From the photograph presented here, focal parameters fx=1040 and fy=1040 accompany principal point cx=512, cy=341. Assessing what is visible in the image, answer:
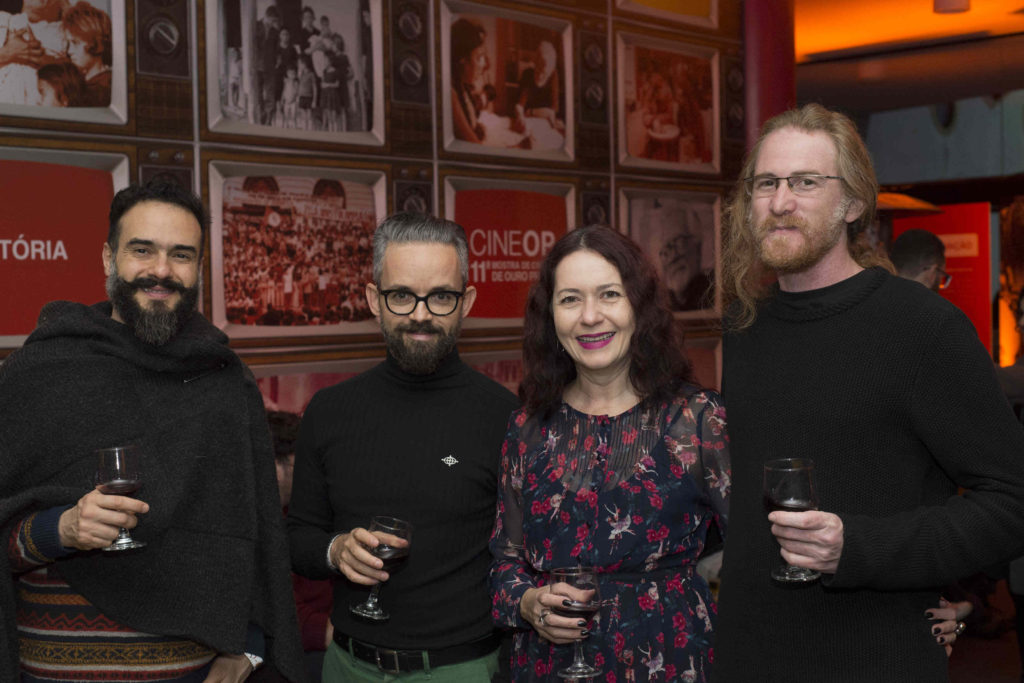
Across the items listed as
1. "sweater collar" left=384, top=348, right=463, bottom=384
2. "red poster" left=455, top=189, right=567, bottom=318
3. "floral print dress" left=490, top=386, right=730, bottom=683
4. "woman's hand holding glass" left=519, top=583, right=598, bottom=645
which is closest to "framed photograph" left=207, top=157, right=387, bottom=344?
"red poster" left=455, top=189, right=567, bottom=318

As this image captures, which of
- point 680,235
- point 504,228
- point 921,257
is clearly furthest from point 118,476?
point 921,257

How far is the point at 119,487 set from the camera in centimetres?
195

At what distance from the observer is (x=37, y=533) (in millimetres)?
2025

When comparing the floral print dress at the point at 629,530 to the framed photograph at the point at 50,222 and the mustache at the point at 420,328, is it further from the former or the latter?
the framed photograph at the point at 50,222

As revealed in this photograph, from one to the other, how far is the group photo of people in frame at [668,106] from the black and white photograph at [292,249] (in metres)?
1.48

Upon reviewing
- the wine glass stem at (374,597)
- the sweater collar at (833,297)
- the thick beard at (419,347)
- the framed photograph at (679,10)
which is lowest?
the wine glass stem at (374,597)

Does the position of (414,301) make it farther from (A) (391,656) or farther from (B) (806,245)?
(B) (806,245)

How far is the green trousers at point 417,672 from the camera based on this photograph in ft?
7.22

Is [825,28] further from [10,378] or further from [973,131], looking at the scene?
[10,378]

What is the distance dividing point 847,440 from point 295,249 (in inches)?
97.2

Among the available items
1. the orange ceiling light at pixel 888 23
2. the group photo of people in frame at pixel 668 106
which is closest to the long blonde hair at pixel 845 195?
the group photo of people in frame at pixel 668 106

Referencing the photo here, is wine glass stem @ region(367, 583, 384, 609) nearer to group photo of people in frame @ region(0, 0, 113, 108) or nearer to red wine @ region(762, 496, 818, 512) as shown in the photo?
red wine @ region(762, 496, 818, 512)

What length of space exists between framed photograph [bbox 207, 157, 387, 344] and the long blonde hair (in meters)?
1.99

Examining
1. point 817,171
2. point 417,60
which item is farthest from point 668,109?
point 817,171
